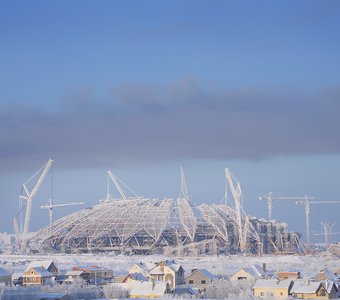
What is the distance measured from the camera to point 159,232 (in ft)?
319

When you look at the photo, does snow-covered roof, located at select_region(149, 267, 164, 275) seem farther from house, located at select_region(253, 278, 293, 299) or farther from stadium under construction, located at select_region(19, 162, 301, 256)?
stadium under construction, located at select_region(19, 162, 301, 256)

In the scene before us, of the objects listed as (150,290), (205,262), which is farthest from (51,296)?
(205,262)

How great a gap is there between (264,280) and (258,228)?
59759mm

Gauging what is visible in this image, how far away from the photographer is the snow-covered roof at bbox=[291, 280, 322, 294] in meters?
45.8

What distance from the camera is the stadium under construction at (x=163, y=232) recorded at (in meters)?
96.4

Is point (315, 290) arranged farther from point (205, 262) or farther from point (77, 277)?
point (205, 262)

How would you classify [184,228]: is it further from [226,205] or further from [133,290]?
[133,290]

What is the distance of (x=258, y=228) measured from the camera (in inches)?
4237

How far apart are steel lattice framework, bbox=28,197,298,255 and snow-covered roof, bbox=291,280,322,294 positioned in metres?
45.3

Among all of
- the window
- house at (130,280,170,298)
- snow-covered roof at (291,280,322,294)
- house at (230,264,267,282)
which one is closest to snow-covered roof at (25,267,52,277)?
house at (130,280,170,298)

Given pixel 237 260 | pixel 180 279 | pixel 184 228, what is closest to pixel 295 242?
pixel 184 228

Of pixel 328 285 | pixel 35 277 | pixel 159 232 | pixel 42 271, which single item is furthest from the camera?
pixel 159 232

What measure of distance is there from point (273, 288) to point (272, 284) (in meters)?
0.52

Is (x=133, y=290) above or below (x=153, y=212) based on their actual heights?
below
